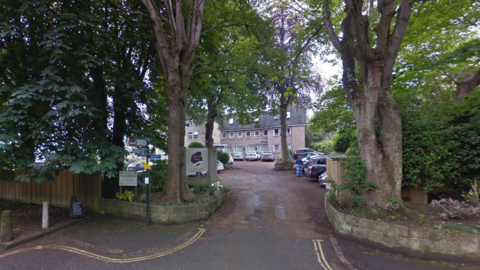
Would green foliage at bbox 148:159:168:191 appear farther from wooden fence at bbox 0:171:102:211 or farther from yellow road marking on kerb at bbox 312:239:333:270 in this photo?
yellow road marking on kerb at bbox 312:239:333:270

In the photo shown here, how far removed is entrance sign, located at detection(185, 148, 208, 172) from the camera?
9336 mm

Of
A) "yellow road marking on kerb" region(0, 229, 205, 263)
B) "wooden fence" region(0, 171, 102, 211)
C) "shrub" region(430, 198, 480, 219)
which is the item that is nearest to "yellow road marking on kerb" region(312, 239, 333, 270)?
"shrub" region(430, 198, 480, 219)

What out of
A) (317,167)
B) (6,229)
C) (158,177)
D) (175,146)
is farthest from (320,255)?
(317,167)

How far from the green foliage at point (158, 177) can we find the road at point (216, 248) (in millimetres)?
2098

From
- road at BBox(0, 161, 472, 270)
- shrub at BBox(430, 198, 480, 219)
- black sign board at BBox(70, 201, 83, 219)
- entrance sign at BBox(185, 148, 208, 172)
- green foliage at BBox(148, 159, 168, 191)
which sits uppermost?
entrance sign at BBox(185, 148, 208, 172)

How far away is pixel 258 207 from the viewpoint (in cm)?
869

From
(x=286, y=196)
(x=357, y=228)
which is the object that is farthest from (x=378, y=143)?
(x=286, y=196)

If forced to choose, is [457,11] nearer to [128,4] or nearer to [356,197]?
[356,197]

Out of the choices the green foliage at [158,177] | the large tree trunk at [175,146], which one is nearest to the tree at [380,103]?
the large tree trunk at [175,146]

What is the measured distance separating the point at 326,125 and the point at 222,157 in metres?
14.2

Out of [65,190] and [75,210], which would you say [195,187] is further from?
[65,190]

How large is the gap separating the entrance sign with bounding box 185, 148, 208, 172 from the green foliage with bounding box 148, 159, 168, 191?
3.57ft

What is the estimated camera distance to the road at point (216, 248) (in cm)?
461

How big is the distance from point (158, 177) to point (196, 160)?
168cm
